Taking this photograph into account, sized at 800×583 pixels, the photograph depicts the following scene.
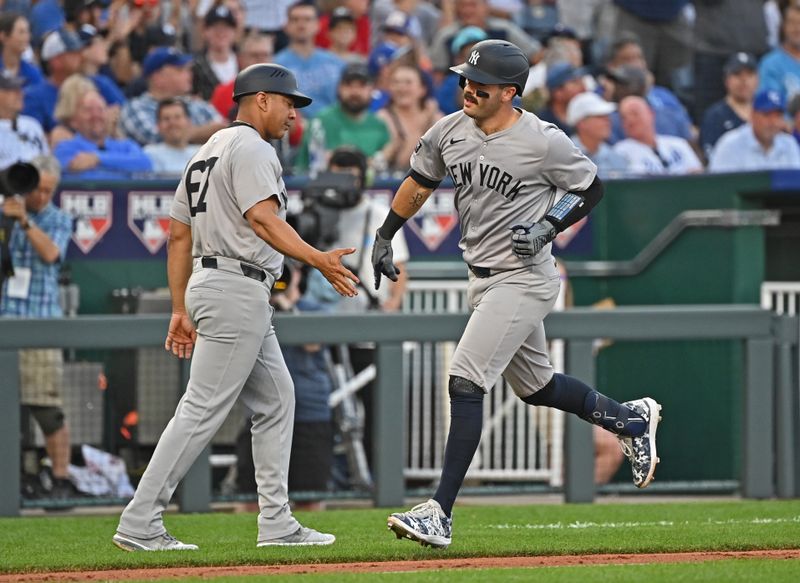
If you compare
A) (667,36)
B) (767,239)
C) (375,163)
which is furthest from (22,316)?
(667,36)

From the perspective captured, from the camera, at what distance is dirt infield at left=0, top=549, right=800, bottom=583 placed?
600 cm

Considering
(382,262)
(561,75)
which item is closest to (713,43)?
(561,75)

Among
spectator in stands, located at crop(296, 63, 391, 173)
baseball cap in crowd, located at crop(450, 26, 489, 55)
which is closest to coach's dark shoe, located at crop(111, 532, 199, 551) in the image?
spectator in stands, located at crop(296, 63, 391, 173)

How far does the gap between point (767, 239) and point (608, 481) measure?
2.35 meters

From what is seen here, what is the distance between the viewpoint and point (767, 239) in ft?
37.0

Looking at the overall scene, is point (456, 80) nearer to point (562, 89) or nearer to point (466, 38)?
point (466, 38)

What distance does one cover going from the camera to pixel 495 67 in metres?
6.35

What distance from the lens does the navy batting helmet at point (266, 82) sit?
6430 mm

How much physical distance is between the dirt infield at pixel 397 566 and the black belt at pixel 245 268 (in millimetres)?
1172

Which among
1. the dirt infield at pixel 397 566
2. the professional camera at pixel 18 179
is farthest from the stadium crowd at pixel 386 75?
the dirt infield at pixel 397 566

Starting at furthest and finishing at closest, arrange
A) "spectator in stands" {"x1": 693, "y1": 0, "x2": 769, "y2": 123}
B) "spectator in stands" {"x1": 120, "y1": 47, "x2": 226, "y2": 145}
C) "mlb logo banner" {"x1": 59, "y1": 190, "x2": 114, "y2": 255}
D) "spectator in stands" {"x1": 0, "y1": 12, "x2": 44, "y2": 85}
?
1. "spectator in stands" {"x1": 693, "y1": 0, "x2": 769, "y2": 123}
2. "spectator in stands" {"x1": 120, "y1": 47, "x2": 226, "y2": 145}
3. "spectator in stands" {"x1": 0, "y1": 12, "x2": 44, "y2": 85}
4. "mlb logo banner" {"x1": 59, "y1": 190, "x2": 114, "y2": 255}

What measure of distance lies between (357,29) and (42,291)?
530 cm

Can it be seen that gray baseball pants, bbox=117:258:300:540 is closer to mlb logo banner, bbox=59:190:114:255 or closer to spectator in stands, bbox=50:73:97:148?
mlb logo banner, bbox=59:190:114:255

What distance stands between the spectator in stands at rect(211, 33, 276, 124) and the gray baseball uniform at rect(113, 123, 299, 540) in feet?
19.2
